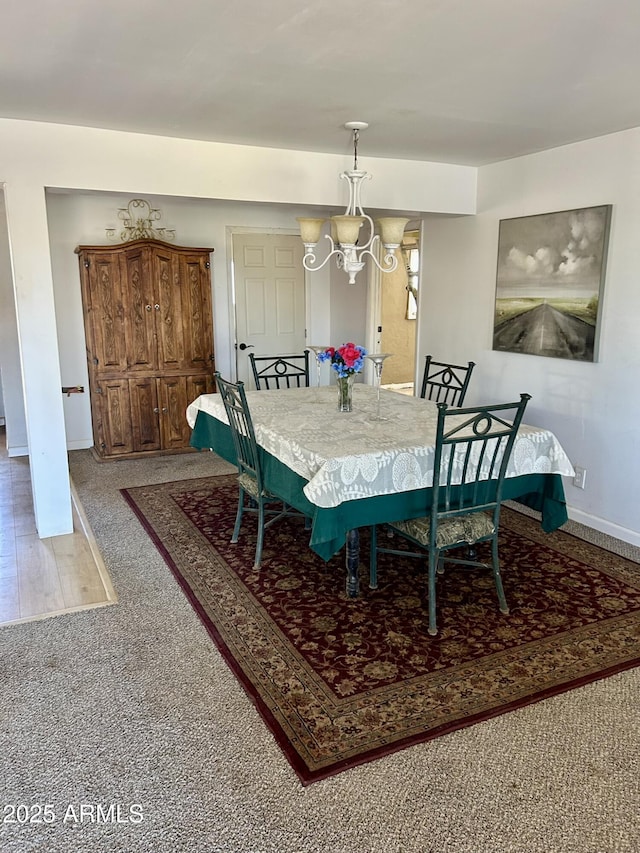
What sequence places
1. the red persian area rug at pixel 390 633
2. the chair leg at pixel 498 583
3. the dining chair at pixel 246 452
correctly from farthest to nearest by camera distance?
the dining chair at pixel 246 452 → the chair leg at pixel 498 583 → the red persian area rug at pixel 390 633

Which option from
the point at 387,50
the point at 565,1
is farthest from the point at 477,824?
the point at 387,50

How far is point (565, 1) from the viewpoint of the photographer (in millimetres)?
1973

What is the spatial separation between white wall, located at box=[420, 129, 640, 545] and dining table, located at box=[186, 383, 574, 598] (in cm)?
90

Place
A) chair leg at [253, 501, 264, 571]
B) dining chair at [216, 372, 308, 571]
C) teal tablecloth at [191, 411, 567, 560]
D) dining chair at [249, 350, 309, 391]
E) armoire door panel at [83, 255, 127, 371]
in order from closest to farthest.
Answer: teal tablecloth at [191, 411, 567, 560], dining chair at [216, 372, 308, 571], chair leg at [253, 501, 264, 571], dining chair at [249, 350, 309, 391], armoire door panel at [83, 255, 127, 371]

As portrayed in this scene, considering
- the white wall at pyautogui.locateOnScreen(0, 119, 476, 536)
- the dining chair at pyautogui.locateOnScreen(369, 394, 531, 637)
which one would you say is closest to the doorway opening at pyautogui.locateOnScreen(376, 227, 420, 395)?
the white wall at pyautogui.locateOnScreen(0, 119, 476, 536)

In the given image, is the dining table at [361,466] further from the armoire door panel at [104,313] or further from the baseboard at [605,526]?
the armoire door panel at [104,313]

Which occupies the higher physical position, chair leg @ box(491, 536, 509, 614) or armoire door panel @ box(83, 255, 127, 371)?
armoire door panel @ box(83, 255, 127, 371)

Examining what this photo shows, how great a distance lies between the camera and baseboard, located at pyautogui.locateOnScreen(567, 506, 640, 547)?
3.80 meters

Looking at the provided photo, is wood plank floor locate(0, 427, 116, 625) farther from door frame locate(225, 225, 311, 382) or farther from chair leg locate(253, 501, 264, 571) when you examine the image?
door frame locate(225, 225, 311, 382)

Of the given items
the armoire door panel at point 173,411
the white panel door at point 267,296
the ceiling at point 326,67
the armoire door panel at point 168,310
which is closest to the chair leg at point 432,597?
the ceiling at point 326,67

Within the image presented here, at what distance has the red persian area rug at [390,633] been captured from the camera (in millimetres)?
2275

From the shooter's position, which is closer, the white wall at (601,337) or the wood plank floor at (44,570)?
the wood plank floor at (44,570)
